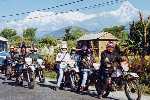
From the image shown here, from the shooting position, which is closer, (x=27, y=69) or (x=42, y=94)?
(x=42, y=94)

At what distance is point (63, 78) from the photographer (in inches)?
725

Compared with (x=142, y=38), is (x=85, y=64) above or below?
below

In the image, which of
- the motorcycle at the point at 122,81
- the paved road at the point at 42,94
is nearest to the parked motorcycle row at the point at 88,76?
the motorcycle at the point at 122,81

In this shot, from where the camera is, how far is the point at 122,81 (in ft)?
47.7

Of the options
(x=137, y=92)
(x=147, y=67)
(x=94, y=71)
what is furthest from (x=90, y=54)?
(x=147, y=67)

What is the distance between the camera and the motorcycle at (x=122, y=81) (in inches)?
557

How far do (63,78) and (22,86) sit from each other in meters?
2.35

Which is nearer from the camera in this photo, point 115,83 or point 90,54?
point 115,83

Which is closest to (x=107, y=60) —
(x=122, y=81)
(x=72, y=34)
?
(x=122, y=81)

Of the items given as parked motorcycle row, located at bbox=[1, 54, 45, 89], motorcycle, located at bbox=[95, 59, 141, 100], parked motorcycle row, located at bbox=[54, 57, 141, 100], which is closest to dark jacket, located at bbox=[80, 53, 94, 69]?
parked motorcycle row, located at bbox=[54, 57, 141, 100]

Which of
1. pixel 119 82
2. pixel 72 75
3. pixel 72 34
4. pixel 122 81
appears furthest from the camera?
pixel 72 34

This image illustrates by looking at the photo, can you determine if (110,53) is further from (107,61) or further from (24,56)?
(24,56)

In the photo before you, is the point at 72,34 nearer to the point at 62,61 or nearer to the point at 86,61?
the point at 62,61

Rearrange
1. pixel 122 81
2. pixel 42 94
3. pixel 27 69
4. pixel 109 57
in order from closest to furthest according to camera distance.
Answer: pixel 122 81
pixel 109 57
pixel 42 94
pixel 27 69
